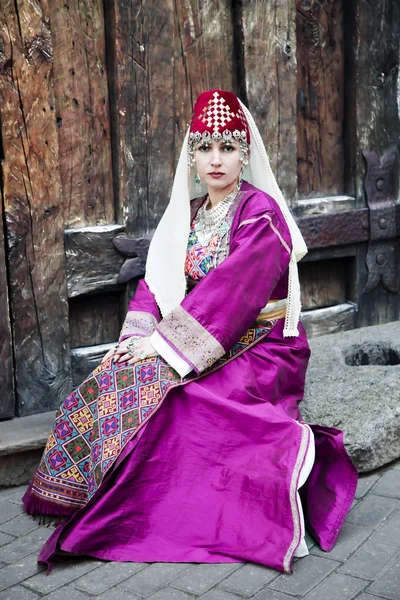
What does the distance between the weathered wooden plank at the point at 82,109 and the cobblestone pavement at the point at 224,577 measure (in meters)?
1.63

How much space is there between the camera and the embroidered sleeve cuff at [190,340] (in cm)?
297

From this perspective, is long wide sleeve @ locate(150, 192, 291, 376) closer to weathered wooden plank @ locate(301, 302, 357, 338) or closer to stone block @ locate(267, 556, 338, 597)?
stone block @ locate(267, 556, 338, 597)

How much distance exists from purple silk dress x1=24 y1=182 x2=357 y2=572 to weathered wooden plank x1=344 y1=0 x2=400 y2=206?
5.57 feet

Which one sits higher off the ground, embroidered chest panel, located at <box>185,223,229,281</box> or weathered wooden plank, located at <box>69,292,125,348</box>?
embroidered chest panel, located at <box>185,223,229,281</box>

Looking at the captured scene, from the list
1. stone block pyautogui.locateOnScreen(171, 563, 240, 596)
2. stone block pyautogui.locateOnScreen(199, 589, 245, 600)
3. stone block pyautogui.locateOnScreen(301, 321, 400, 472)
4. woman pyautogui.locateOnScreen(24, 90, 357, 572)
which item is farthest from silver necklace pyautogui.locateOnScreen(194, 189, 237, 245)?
stone block pyautogui.locateOnScreen(199, 589, 245, 600)

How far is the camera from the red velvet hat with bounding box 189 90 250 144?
317 centimetres

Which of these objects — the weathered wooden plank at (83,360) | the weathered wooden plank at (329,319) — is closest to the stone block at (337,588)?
the weathered wooden plank at (83,360)

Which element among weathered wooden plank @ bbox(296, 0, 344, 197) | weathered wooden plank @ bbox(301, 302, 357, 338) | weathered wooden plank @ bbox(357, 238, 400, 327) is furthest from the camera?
weathered wooden plank @ bbox(357, 238, 400, 327)

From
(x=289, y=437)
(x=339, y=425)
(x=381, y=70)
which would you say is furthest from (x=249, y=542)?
(x=381, y=70)

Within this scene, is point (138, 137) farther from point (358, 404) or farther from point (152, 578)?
point (152, 578)

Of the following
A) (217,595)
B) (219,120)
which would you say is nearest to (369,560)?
(217,595)

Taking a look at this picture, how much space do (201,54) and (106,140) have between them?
66cm

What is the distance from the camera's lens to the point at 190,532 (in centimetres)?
283

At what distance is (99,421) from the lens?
9.80 ft
